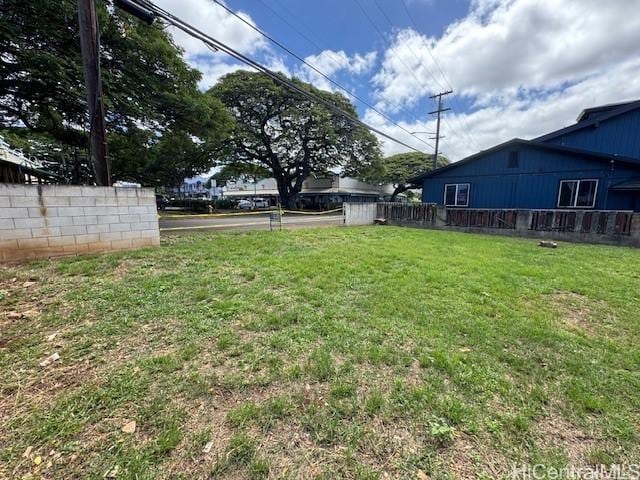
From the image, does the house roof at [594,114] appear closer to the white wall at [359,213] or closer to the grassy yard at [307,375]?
the white wall at [359,213]

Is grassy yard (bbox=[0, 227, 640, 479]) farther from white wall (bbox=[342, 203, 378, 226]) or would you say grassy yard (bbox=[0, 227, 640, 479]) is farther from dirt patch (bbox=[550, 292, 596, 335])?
white wall (bbox=[342, 203, 378, 226])

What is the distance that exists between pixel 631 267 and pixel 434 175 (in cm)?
1133

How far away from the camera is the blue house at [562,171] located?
11.5 metres

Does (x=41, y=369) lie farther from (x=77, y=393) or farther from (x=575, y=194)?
(x=575, y=194)

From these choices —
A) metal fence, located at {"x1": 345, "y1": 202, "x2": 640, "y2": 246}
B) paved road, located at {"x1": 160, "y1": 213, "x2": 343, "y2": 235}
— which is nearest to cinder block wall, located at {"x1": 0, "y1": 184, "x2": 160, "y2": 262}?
paved road, located at {"x1": 160, "y1": 213, "x2": 343, "y2": 235}

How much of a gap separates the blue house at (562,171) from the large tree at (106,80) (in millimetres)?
12827

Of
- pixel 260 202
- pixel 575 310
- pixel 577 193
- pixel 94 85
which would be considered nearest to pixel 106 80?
pixel 94 85

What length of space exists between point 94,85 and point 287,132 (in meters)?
22.5

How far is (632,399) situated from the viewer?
2.08 metres

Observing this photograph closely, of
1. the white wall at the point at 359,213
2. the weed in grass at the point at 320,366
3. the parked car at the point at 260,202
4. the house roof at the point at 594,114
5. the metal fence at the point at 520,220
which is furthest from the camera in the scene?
the parked car at the point at 260,202

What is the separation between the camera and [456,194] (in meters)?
15.6

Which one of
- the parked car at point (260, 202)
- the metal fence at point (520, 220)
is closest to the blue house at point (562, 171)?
the metal fence at point (520, 220)

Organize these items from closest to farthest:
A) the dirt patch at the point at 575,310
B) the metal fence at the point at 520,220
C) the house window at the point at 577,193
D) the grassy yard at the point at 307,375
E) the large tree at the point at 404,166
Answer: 1. the grassy yard at the point at 307,375
2. the dirt patch at the point at 575,310
3. the metal fence at the point at 520,220
4. the house window at the point at 577,193
5. the large tree at the point at 404,166

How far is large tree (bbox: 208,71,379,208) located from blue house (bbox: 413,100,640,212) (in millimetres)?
13312
